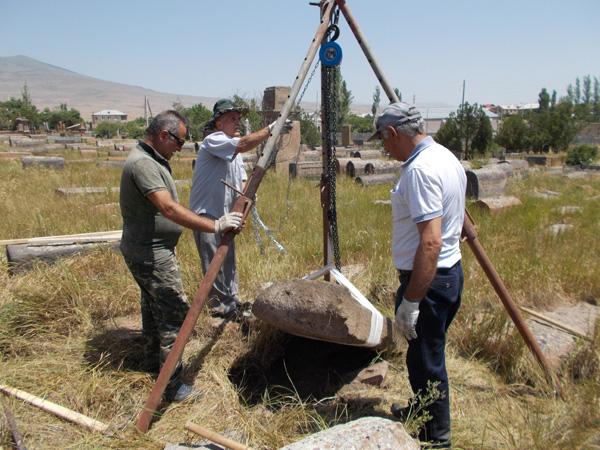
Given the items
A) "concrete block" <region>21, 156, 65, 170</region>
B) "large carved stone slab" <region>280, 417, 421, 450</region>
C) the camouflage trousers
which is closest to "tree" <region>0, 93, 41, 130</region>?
"concrete block" <region>21, 156, 65, 170</region>

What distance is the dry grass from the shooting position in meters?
2.50

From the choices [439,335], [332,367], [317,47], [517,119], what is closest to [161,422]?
[332,367]

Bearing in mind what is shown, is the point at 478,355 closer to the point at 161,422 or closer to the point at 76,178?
the point at 161,422

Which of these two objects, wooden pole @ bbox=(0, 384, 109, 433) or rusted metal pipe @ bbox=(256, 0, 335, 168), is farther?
rusted metal pipe @ bbox=(256, 0, 335, 168)

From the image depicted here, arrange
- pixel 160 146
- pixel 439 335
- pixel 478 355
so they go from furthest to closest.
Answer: pixel 478 355 < pixel 160 146 < pixel 439 335

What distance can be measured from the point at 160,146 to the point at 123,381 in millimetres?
1704

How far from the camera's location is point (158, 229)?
9.42 ft

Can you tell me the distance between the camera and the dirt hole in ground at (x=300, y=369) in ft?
10.9

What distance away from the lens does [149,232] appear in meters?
2.85

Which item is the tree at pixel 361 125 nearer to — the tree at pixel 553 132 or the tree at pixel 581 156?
the tree at pixel 553 132

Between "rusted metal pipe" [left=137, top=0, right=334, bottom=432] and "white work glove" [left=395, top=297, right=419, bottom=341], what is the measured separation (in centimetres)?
112

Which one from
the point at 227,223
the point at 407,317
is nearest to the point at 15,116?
the point at 227,223

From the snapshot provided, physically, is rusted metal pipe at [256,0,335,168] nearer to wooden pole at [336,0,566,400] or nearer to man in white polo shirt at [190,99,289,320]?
wooden pole at [336,0,566,400]

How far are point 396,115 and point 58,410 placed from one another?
108 inches
